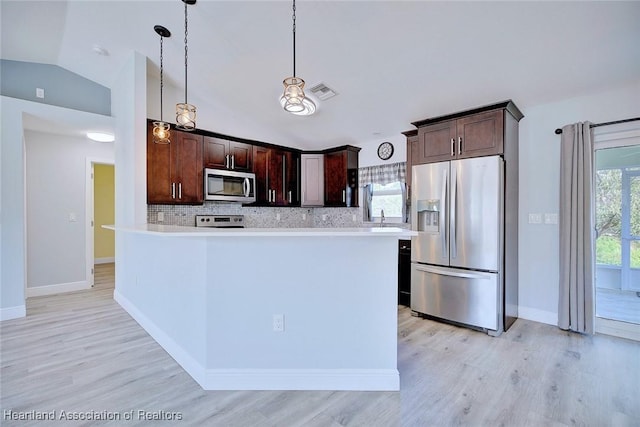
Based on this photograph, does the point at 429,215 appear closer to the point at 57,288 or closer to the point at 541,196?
the point at 541,196

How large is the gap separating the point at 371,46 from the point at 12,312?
4828mm

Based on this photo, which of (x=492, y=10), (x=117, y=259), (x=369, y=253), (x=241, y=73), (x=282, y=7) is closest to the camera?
(x=369, y=253)

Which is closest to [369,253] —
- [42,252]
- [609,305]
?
[609,305]

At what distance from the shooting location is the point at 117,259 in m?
4.16

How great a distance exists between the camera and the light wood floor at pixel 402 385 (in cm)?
177

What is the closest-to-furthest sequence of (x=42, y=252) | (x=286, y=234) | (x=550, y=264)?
(x=286, y=234), (x=550, y=264), (x=42, y=252)

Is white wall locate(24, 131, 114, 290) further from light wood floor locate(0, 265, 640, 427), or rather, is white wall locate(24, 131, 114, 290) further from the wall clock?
the wall clock

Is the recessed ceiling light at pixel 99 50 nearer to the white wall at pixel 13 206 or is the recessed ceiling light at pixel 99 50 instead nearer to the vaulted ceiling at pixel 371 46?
the vaulted ceiling at pixel 371 46

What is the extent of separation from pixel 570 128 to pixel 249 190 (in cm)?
399

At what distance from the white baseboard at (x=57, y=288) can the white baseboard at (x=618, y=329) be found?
6737 millimetres

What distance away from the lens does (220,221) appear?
15.2 ft

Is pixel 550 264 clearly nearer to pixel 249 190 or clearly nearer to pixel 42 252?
pixel 249 190

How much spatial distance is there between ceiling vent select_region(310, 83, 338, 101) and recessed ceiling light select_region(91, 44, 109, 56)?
7.87ft

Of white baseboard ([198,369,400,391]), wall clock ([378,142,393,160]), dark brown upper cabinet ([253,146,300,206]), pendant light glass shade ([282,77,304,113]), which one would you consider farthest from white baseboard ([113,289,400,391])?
wall clock ([378,142,393,160])
